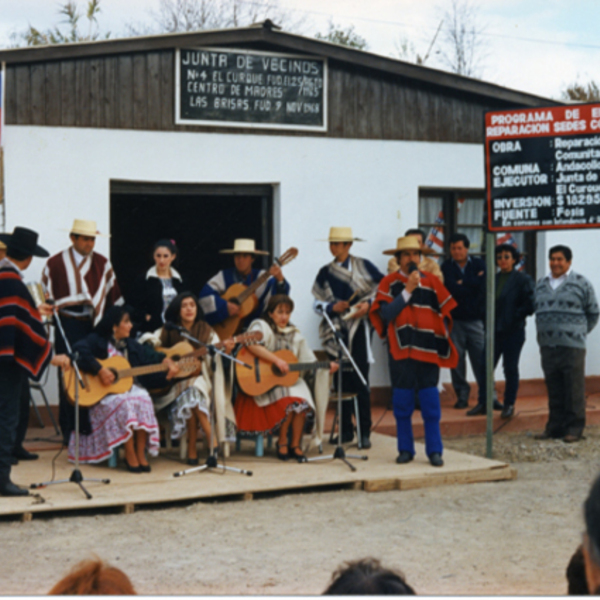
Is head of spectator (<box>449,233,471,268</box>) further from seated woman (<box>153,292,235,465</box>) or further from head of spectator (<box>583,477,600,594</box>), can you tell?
head of spectator (<box>583,477,600,594</box>)

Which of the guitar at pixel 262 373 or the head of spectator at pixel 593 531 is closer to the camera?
the head of spectator at pixel 593 531

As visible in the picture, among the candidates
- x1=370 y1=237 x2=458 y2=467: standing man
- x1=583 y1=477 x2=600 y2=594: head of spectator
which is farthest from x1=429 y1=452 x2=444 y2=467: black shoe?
x1=583 y1=477 x2=600 y2=594: head of spectator

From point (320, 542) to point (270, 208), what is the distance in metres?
4.94

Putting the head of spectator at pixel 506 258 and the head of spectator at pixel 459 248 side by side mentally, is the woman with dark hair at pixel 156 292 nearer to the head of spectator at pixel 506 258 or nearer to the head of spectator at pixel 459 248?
the head of spectator at pixel 459 248

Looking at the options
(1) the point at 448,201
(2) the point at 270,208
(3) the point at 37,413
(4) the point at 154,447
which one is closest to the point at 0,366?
(4) the point at 154,447

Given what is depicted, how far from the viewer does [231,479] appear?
723cm

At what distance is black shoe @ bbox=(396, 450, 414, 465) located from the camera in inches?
310

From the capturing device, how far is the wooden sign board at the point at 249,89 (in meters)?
9.59

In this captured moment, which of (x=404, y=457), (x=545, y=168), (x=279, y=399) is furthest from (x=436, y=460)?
(x=545, y=168)

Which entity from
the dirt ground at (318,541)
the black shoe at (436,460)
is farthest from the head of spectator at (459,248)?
the dirt ground at (318,541)

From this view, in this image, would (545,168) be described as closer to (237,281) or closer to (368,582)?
(237,281)

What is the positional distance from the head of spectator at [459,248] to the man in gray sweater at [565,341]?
1.03 metres

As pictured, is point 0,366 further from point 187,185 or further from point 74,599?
point 74,599

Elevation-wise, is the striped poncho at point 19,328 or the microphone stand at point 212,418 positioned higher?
the striped poncho at point 19,328
